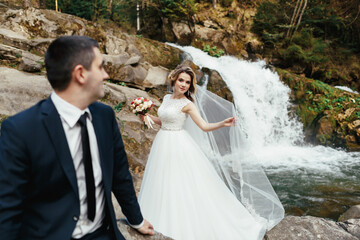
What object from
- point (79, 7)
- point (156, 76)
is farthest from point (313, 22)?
point (79, 7)

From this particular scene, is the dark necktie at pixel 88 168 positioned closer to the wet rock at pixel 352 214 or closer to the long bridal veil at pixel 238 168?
the long bridal veil at pixel 238 168

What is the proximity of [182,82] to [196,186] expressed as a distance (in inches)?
56.3

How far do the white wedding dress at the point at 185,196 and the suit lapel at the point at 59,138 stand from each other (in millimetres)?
2140

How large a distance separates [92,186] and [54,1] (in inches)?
729

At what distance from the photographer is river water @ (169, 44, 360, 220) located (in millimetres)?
5602

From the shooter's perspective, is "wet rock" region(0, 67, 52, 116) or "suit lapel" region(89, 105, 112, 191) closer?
"suit lapel" region(89, 105, 112, 191)

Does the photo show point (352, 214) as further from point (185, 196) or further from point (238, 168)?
point (185, 196)

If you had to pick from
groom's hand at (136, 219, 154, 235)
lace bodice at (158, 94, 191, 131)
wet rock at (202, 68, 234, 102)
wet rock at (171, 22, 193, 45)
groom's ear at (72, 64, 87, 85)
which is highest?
wet rock at (171, 22, 193, 45)

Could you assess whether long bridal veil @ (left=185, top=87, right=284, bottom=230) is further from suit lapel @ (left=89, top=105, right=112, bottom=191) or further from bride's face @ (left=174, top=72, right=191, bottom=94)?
suit lapel @ (left=89, top=105, right=112, bottom=191)

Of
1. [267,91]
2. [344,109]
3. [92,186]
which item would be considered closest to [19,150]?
[92,186]

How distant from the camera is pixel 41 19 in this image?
9164mm

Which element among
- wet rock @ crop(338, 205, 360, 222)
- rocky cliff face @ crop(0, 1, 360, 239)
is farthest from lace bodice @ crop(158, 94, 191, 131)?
wet rock @ crop(338, 205, 360, 222)

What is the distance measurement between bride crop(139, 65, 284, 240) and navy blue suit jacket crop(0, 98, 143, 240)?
2.08m

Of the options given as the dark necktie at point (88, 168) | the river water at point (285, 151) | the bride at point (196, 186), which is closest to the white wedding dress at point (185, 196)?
the bride at point (196, 186)
